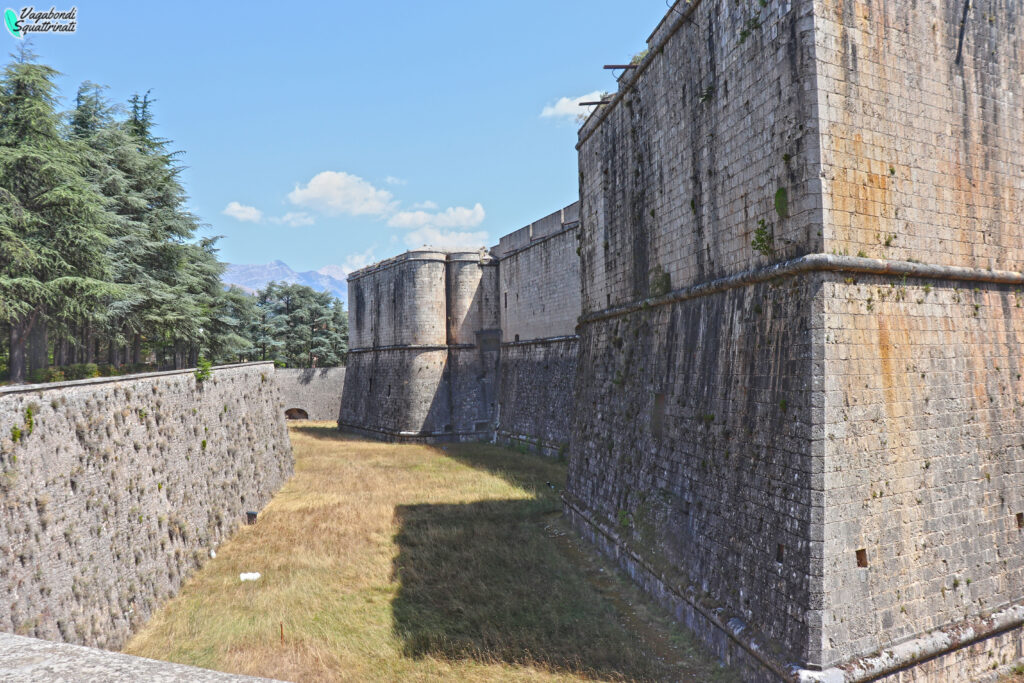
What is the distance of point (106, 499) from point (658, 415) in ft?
31.6

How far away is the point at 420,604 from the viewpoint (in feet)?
31.8

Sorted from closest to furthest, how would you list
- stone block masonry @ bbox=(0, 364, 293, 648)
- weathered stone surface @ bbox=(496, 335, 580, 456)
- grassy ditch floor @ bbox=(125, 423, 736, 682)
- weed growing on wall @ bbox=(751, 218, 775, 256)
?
1. weed growing on wall @ bbox=(751, 218, 775, 256)
2. stone block masonry @ bbox=(0, 364, 293, 648)
3. grassy ditch floor @ bbox=(125, 423, 736, 682)
4. weathered stone surface @ bbox=(496, 335, 580, 456)

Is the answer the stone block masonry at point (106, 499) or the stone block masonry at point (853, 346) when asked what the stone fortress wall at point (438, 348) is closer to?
the stone block masonry at point (106, 499)

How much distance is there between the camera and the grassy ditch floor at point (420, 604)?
25.3ft

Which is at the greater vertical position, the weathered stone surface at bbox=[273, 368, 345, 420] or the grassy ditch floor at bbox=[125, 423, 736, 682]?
the weathered stone surface at bbox=[273, 368, 345, 420]

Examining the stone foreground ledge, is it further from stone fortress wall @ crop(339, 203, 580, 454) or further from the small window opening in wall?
stone fortress wall @ crop(339, 203, 580, 454)

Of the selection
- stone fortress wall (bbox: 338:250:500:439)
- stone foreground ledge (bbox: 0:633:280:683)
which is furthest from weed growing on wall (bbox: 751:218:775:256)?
stone fortress wall (bbox: 338:250:500:439)

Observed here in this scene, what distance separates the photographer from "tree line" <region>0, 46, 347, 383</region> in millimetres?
15227

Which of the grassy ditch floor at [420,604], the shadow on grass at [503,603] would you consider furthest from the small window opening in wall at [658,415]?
the shadow on grass at [503,603]

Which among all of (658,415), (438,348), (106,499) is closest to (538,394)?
(438,348)

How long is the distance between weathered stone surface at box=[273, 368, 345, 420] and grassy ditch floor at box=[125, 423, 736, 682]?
23888mm

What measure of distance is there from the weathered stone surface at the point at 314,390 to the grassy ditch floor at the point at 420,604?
78.4 ft

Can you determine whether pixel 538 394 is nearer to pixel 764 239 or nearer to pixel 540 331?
pixel 540 331

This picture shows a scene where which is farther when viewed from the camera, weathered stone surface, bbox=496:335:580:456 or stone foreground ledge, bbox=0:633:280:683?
weathered stone surface, bbox=496:335:580:456
